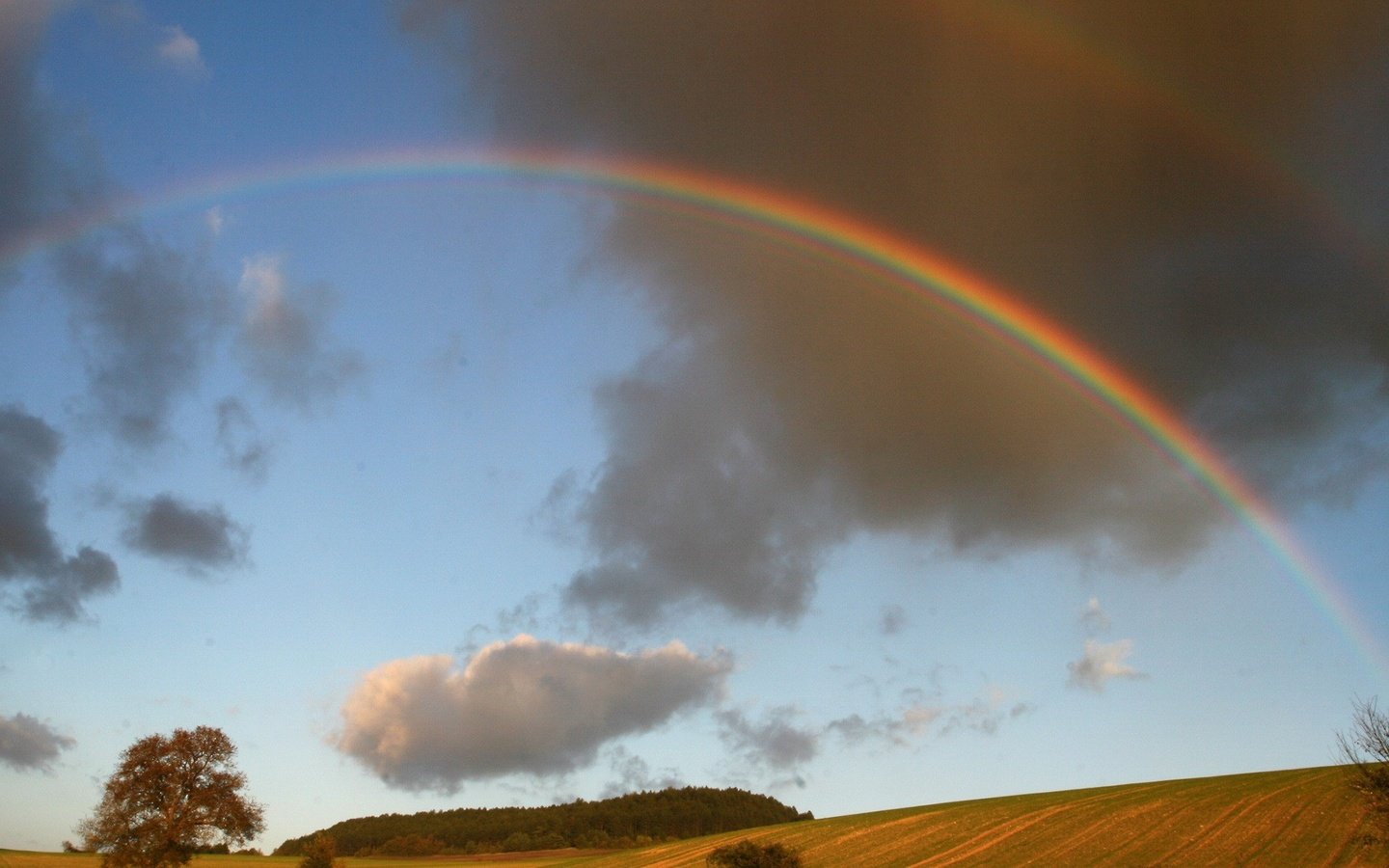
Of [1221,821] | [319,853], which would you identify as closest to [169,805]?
[319,853]

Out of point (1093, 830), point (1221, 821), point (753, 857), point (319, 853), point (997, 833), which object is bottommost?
point (1221, 821)

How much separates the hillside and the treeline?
285 feet

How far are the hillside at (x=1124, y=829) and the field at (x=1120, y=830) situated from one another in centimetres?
7

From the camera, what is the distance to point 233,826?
7500 centimetres

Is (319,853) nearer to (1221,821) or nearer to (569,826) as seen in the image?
(1221,821)

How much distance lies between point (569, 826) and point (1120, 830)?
135 metres

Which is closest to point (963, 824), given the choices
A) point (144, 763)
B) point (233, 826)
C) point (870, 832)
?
point (870, 832)

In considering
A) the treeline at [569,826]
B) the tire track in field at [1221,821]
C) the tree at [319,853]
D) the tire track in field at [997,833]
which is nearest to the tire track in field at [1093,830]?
the tire track in field at [997,833]

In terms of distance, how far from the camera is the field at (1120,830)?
49594 mm

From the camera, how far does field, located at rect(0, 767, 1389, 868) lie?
49.6 metres

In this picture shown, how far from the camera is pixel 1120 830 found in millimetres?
57688

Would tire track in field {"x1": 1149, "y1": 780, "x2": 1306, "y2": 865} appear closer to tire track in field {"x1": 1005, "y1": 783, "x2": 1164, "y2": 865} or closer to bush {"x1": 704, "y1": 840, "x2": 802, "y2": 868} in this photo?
tire track in field {"x1": 1005, "y1": 783, "x2": 1164, "y2": 865}

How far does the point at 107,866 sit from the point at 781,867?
55448 millimetres

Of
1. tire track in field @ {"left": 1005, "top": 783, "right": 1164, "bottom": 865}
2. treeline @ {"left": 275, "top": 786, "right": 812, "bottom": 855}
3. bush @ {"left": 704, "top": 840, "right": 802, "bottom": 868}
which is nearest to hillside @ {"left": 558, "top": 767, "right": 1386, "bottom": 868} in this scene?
tire track in field @ {"left": 1005, "top": 783, "right": 1164, "bottom": 865}
